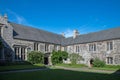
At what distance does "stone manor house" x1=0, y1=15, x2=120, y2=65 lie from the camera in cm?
3008

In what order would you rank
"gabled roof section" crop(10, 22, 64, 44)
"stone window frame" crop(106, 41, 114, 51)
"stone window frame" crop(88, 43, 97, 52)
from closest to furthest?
"stone window frame" crop(106, 41, 114, 51)
"gabled roof section" crop(10, 22, 64, 44)
"stone window frame" crop(88, 43, 97, 52)

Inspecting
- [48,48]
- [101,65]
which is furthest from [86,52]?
[48,48]

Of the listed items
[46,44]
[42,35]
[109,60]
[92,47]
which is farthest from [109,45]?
[42,35]

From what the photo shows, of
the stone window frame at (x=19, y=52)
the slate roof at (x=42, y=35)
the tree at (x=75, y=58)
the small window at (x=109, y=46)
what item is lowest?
the tree at (x=75, y=58)

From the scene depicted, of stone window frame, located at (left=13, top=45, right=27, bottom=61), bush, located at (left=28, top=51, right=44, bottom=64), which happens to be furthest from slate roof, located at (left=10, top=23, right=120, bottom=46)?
bush, located at (left=28, top=51, right=44, bottom=64)

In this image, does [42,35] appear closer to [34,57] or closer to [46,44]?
[46,44]

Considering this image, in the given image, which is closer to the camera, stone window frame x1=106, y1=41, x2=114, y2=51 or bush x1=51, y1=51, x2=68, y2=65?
stone window frame x1=106, y1=41, x2=114, y2=51

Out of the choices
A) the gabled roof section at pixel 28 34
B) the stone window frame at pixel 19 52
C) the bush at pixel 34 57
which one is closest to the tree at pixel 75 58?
the gabled roof section at pixel 28 34

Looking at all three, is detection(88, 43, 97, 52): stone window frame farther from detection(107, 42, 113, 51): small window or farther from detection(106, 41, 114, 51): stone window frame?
detection(107, 42, 113, 51): small window

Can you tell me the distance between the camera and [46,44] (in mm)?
39125

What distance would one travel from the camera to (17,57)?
31.8 metres

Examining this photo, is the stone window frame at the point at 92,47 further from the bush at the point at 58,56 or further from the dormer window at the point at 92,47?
the bush at the point at 58,56

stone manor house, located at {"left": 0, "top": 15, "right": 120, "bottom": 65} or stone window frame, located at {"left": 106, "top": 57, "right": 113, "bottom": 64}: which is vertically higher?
stone manor house, located at {"left": 0, "top": 15, "right": 120, "bottom": 65}

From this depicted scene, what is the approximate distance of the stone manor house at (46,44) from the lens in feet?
98.7
